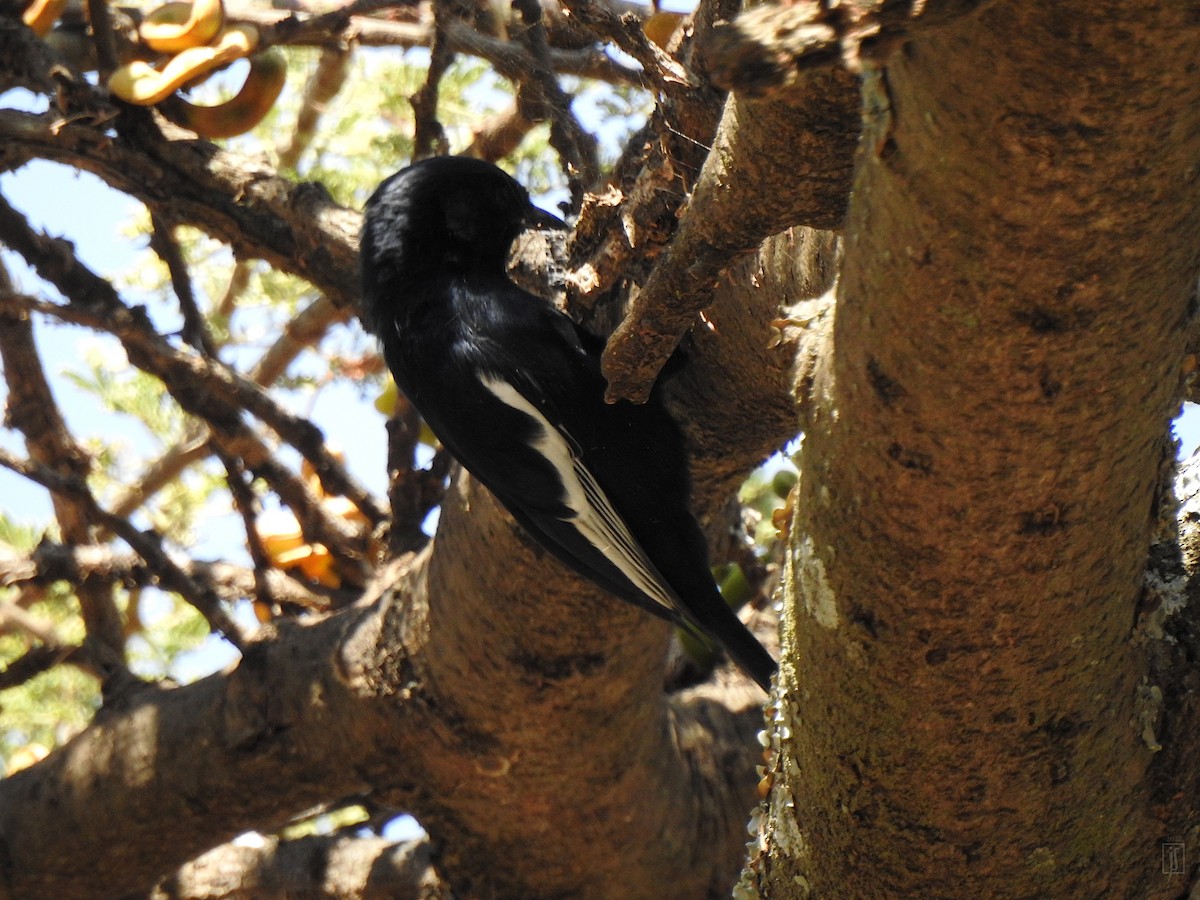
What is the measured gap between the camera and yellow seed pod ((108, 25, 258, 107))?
105 inches

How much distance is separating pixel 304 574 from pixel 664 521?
1330 mm

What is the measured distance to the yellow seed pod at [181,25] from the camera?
2812 millimetres

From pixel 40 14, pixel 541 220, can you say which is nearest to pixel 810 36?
pixel 541 220

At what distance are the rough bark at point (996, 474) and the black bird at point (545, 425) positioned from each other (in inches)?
29.3

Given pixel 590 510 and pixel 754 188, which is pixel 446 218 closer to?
pixel 590 510

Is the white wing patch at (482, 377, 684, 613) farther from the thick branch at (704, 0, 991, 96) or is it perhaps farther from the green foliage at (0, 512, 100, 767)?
the green foliage at (0, 512, 100, 767)

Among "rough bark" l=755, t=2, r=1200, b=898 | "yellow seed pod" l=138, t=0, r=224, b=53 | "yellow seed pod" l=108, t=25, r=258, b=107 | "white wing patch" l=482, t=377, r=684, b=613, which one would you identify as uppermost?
"yellow seed pod" l=138, t=0, r=224, b=53

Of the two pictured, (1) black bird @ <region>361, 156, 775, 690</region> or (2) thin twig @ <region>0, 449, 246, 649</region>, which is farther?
(2) thin twig @ <region>0, 449, 246, 649</region>

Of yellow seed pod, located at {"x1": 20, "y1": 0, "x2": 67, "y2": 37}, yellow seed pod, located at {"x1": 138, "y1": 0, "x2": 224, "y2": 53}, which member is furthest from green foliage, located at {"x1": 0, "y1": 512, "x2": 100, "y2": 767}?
yellow seed pod, located at {"x1": 138, "y1": 0, "x2": 224, "y2": 53}

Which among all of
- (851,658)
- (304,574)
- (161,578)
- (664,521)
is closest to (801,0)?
(851,658)

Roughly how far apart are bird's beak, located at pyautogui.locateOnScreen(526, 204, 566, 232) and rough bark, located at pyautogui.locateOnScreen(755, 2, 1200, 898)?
1376 mm

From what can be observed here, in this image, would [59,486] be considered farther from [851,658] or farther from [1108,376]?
[1108,376]

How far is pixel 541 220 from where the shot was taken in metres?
2.65

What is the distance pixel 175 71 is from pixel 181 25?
0.24 meters
